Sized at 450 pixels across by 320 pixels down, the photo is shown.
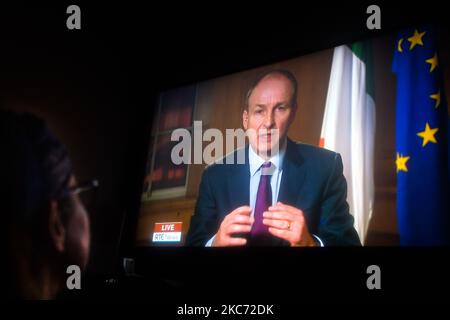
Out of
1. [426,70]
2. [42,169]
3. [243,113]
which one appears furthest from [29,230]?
[426,70]

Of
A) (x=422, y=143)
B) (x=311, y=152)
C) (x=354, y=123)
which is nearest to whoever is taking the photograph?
(x=422, y=143)

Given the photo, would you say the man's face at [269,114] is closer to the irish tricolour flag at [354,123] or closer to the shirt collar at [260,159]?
the shirt collar at [260,159]

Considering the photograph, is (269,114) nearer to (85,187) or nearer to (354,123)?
(354,123)

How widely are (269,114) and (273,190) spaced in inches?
15.5

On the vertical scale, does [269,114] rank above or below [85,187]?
above

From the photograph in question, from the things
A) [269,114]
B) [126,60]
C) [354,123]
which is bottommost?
[354,123]

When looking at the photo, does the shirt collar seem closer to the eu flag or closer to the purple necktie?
the purple necktie

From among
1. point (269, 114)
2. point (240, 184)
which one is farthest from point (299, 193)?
point (269, 114)

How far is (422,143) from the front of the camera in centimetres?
170

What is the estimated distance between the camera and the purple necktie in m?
2.01

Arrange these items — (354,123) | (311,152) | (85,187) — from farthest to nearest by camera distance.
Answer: (85,187) → (311,152) → (354,123)

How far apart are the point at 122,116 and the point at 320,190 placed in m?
1.39

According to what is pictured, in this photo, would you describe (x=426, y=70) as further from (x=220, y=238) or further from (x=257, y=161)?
(x=220, y=238)

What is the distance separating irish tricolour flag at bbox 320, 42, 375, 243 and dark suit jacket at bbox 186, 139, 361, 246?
0.04 m
